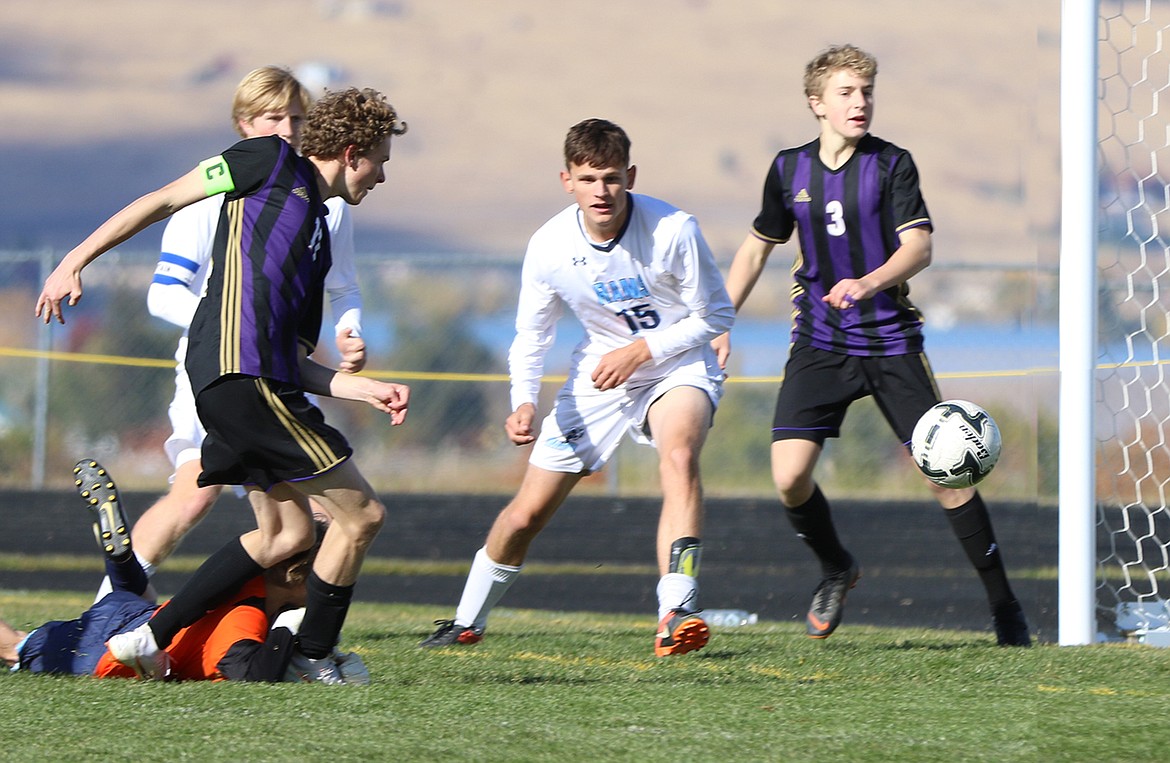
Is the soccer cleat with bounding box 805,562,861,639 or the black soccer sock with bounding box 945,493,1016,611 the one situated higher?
the black soccer sock with bounding box 945,493,1016,611

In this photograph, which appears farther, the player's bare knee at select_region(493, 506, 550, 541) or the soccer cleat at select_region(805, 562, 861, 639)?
the soccer cleat at select_region(805, 562, 861, 639)

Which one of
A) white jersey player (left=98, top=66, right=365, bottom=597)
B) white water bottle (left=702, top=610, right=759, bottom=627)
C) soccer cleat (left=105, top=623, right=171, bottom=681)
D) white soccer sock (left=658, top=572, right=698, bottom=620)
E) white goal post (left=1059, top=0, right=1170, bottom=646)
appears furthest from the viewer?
white water bottle (left=702, top=610, right=759, bottom=627)

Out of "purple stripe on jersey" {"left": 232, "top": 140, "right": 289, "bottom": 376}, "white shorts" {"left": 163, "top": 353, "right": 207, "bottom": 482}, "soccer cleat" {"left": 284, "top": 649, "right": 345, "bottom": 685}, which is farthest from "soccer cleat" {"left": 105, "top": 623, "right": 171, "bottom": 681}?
"white shorts" {"left": 163, "top": 353, "right": 207, "bottom": 482}

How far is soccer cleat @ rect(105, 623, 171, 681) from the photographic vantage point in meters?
3.89

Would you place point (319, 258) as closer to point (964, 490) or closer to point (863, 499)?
point (964, 490)

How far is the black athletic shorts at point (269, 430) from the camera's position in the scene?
12.3 feet

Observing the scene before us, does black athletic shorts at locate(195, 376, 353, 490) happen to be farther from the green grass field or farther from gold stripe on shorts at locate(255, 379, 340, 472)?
the green grass field

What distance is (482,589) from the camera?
511cm

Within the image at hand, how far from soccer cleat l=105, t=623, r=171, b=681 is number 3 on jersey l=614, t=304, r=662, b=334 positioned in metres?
1.88

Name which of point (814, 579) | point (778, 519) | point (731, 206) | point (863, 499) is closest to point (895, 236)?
point (814, 579)

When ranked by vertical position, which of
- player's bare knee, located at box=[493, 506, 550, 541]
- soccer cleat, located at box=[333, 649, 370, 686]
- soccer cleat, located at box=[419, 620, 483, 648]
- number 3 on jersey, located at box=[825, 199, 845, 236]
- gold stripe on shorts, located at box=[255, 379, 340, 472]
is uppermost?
number 3 on jersey, located at box=[825, 199, 845, 236]

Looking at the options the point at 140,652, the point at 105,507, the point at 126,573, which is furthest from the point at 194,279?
the point at 140,652

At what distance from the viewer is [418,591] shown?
27.5 feet

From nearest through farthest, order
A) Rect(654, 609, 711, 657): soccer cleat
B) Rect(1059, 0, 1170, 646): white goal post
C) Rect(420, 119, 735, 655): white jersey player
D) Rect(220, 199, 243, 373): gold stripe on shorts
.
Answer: Rect(220, 199, 243, 373): gold stripe on shorts → Rect(654, 609, 711, 657): soccer cleat → Rect(420, 119, 735, 655): white jersey player → Rect(1059, 0, 1170, 646): white goal post
